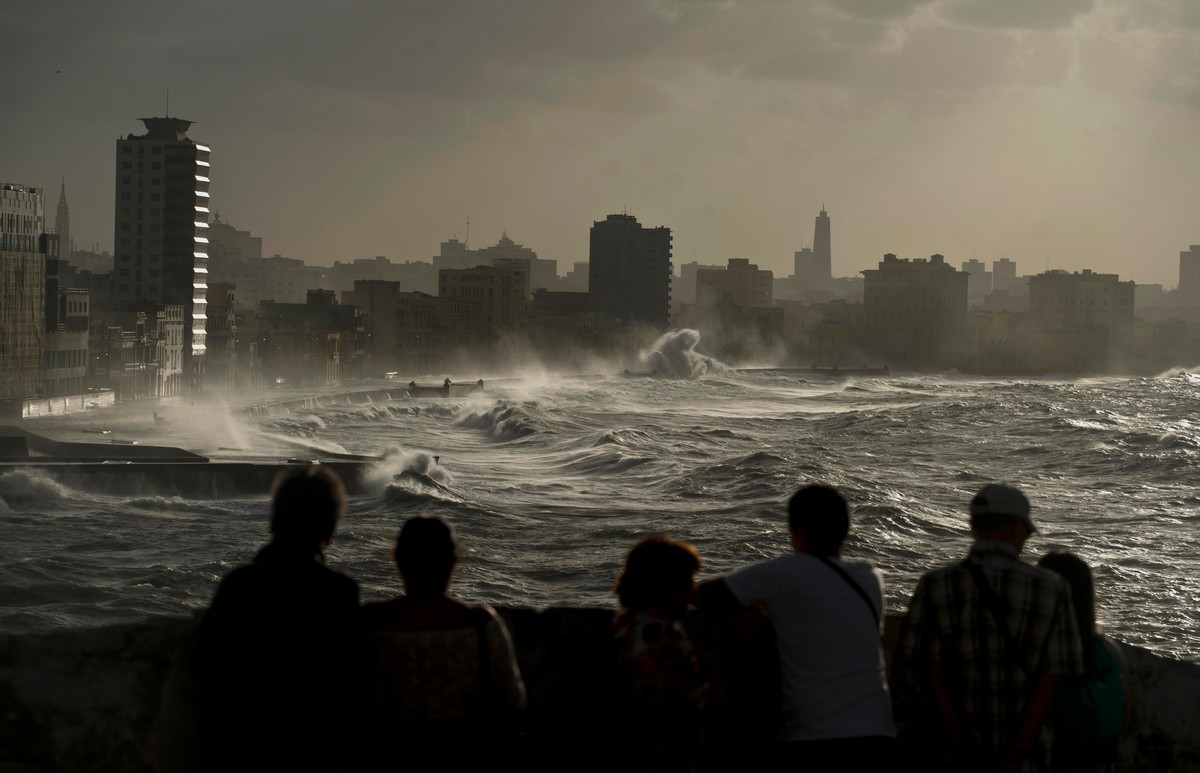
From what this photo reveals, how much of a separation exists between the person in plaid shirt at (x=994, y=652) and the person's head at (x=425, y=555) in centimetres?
100

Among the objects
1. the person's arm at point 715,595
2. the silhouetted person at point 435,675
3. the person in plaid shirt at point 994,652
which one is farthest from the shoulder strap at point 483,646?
the person in plaid shirt at point 994,652

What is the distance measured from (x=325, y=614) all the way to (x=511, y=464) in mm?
35922

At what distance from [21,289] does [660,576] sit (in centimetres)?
5724

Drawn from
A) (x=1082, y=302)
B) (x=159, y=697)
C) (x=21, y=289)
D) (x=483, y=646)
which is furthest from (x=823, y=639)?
(x=1082, y=302)

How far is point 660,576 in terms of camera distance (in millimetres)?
3123

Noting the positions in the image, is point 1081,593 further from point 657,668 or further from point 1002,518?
point 657,668

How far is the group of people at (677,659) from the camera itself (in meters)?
2.96

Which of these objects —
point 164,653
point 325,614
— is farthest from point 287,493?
point 164,653

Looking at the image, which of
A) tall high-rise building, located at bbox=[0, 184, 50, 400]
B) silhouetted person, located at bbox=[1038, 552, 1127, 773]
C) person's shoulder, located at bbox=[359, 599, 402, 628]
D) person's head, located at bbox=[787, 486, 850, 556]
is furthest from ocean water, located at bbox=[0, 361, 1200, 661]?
person's shoulder, located at bbox=[359, 599, 402, 628]

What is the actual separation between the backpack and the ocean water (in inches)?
503

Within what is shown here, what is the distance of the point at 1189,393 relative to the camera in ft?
317

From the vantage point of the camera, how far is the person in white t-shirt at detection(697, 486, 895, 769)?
10.9 feet

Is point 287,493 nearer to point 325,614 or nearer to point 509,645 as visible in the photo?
point 325,614

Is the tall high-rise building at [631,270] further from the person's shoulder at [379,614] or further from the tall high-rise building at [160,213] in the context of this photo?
the person's shoulder at [379,614]
